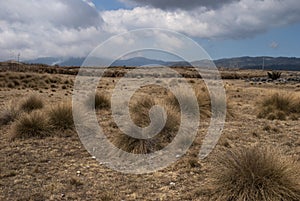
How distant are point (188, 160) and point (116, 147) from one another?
1.89 m

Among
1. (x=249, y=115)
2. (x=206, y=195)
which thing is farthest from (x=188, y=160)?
(x=249, y=115)

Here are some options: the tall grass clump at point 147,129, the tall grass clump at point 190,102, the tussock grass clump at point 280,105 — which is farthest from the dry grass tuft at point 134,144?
the tussock grass clump at point 280,105

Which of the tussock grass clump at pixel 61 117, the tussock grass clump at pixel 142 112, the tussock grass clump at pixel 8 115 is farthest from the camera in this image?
the tussock grass clump at pixel 8 115

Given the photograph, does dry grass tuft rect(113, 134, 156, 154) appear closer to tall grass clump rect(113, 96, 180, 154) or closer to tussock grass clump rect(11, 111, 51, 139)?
tall grass clump rect(113, 96, 180, 154)

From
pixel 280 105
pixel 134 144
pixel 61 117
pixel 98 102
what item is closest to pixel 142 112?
pixel 134 144

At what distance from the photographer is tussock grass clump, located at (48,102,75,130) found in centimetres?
1016

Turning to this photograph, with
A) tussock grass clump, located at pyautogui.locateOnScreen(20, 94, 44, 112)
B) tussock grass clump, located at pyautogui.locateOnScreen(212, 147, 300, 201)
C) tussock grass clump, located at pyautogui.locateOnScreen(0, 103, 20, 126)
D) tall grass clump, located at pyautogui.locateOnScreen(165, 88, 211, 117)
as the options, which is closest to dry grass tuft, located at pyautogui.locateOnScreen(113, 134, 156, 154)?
tussock grass clump, located at pyautogui.locateOnScreen(212, 147, 300, 201)

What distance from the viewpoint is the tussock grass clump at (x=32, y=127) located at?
927 cm

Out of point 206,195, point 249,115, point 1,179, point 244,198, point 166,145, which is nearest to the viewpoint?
point 244,198

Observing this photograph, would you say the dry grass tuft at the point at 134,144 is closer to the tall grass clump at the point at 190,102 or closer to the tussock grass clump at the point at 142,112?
the tussock grass clump at the point at 142,112

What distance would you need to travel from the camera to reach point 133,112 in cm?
998

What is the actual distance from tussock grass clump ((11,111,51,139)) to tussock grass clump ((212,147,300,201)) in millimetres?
5500

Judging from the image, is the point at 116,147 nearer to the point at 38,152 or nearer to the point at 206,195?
the point at 38,152

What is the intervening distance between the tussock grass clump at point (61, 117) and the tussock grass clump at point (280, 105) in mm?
7002
